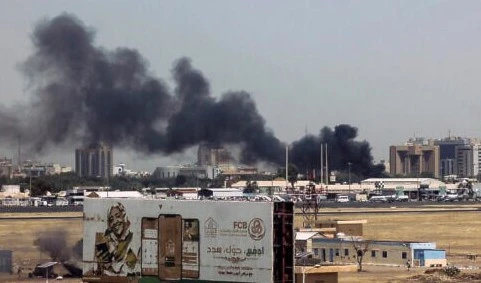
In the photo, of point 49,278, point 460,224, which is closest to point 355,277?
point 49,278

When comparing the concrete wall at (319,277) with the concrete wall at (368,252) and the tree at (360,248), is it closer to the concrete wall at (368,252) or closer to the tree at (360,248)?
the tree at (360,248)

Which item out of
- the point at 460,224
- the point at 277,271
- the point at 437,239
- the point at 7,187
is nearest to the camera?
the point at 277,271

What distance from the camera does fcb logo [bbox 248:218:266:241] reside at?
39.7 m

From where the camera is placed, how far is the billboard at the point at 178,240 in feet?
131

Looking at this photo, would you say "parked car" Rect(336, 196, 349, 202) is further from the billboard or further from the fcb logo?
the fcb logo

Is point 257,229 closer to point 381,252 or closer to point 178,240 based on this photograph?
point 178,240

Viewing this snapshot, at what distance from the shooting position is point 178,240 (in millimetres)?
41500

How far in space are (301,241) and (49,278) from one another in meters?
13.8

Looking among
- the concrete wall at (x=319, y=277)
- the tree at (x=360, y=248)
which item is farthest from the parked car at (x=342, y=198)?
the concrete wall at (x=319, y=277)

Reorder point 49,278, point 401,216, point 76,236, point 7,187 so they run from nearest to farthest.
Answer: point 49,278, point 76,236, point 401,216, point 7,187

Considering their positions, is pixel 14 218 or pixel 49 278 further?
pixel 14 218

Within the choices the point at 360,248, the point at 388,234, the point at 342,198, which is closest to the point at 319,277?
the point at 360,248

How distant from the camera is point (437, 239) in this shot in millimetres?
99500

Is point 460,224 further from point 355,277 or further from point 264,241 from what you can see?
point 264,241
